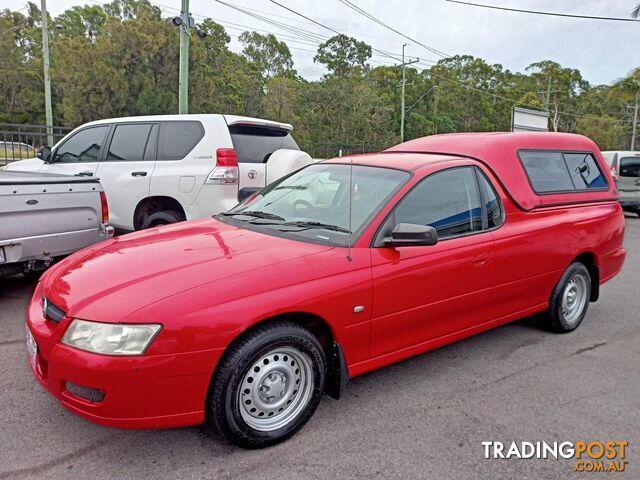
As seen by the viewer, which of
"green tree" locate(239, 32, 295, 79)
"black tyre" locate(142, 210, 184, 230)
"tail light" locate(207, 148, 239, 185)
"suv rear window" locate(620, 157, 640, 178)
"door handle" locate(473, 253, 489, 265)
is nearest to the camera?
"door handle" locate(473, 253, 489, 265)

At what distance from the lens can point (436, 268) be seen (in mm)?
3234

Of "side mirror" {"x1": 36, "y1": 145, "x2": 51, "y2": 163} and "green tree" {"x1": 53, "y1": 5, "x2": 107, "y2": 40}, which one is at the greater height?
"green tree" {"x1": 53, "y1": 5, "x2": 107, "y2": 40}

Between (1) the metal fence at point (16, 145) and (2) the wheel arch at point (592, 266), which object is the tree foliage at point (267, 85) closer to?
(1) the metal fence at point (16, 145)

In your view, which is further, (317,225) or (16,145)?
(16,145)

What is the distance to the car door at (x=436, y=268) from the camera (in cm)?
302

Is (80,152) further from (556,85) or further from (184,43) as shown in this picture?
(556,85)

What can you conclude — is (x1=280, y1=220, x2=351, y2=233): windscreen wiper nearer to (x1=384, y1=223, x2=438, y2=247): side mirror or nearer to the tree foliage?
(x1=384, y1=223, x2=438, y2=247): side mirror

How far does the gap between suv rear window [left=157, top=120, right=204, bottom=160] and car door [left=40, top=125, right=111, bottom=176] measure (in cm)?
97

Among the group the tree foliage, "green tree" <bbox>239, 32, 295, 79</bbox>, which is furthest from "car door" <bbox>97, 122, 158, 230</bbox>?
"green tree" <bbox>239, 32, 295, 79</bbox>

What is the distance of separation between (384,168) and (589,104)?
73154 mm

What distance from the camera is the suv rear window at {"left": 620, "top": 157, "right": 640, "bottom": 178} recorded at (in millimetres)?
13730

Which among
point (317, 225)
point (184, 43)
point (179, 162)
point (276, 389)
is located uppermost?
point (184, 43)

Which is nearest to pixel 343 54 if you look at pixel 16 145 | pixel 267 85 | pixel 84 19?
pixel 267 85

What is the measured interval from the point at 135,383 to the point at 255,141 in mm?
4619
